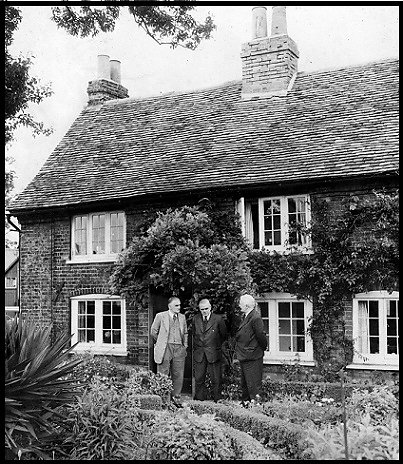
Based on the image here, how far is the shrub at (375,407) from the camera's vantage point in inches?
366

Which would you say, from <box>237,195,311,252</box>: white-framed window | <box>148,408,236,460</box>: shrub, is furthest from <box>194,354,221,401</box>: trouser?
<box>148,408,236,460</box>: shrub

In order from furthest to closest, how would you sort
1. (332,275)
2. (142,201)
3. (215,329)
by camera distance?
(142,201), (332,275), (215,329)

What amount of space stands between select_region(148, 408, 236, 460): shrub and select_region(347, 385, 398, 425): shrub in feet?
7.84

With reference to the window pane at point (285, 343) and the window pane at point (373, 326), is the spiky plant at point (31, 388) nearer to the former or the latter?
the window pane at point (285, 343)

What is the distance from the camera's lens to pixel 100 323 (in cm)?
1736

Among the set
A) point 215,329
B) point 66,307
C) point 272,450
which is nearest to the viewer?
point 272,450

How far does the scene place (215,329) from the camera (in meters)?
13.0

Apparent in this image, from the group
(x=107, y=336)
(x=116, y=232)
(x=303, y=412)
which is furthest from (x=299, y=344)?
(x=116, y=232)

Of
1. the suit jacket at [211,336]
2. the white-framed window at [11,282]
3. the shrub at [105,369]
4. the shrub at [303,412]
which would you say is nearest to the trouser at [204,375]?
the suit jacket at [211,336]

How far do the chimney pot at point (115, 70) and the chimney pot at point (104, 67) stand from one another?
0.23 meters

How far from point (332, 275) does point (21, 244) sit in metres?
8.69

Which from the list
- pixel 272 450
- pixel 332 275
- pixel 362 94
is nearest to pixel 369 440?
pixel 272 450

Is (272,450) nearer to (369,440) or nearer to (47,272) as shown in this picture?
(369,440)

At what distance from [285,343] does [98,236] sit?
5606 mm
